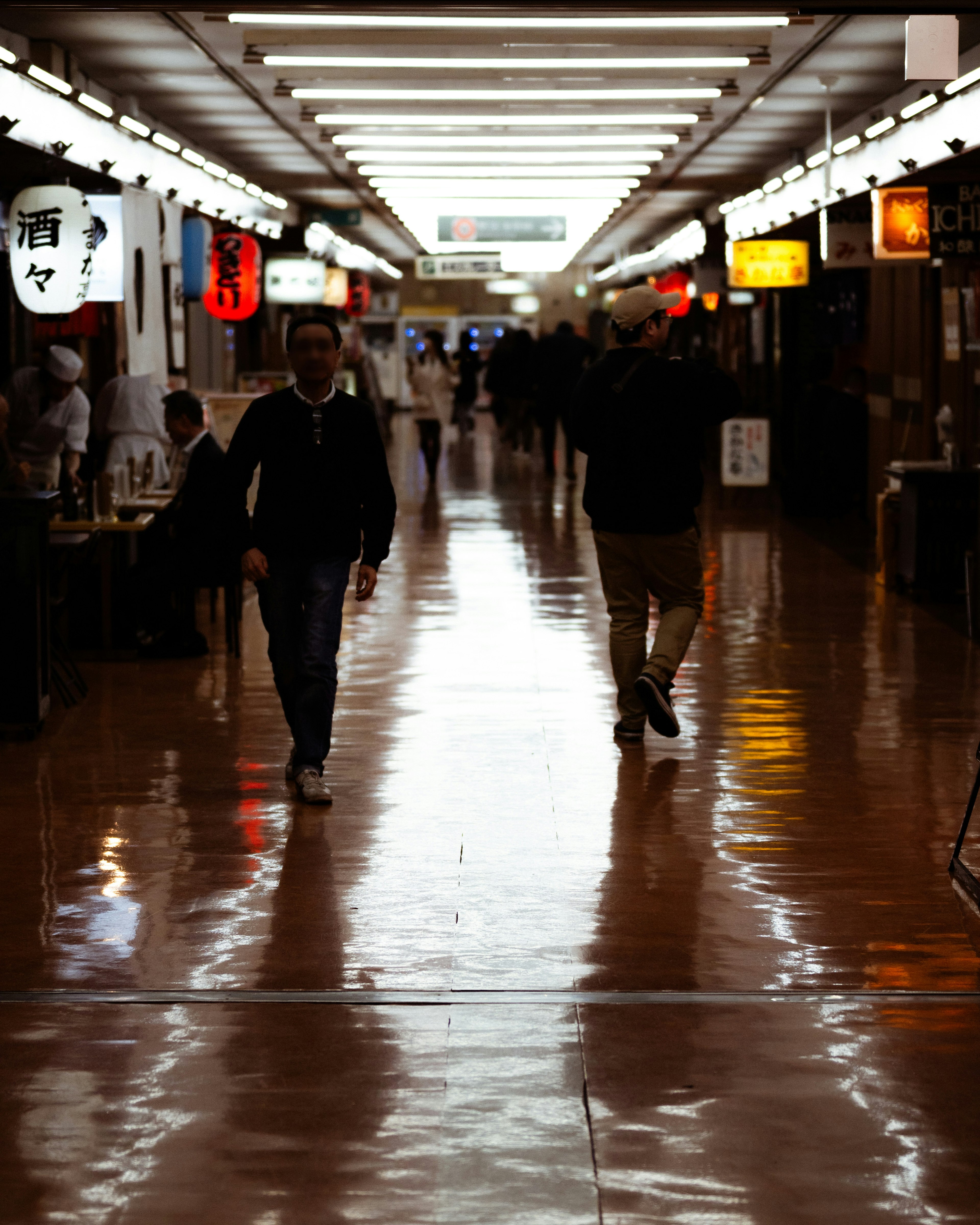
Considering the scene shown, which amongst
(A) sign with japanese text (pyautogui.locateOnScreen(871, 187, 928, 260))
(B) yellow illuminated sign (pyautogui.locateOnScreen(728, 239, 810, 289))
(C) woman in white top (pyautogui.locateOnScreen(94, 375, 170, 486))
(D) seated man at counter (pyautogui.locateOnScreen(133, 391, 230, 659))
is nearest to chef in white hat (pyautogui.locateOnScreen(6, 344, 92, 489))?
(C) woman in white top (pyautogui.locateOnScreen(94, 375, 170, 486))

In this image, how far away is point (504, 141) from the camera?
13.1 meters

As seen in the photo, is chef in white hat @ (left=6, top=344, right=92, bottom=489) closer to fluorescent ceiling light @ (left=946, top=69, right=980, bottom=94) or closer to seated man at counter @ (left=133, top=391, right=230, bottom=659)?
seated man at counter @ (left=133, top=391, right=230, bottom=659)

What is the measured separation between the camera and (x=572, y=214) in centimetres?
2036

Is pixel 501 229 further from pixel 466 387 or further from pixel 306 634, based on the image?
pixel 306 634

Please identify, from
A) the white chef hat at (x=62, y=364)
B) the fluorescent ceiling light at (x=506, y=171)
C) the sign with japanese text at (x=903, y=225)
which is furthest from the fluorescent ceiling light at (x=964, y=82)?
the fluorescent ceiling light at (x=506, y=171)

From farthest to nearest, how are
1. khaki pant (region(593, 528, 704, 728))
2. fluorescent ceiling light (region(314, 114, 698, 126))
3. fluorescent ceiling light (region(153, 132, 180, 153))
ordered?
1. fluorescent ceiling light (region(314, 114, 698, 126))
2. fluorescent ceiling light (region(153, 132, 180, 153))
3. khaki pant (region(593, 528, 704, 728))

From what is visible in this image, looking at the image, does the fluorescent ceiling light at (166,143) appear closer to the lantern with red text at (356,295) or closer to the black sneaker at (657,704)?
the black sneaker at (657,704)

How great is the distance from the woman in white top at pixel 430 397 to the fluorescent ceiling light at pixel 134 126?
7704 millimetres

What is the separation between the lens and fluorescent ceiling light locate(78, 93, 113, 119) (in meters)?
9.50

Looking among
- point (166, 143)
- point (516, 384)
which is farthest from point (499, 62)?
point (516, 384)

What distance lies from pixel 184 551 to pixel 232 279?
6.75 m

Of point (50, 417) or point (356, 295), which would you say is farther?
point (356, 295)

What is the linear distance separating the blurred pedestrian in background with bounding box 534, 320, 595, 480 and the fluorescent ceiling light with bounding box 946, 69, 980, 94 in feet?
28.6

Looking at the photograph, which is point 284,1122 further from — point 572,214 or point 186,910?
point 572,214
